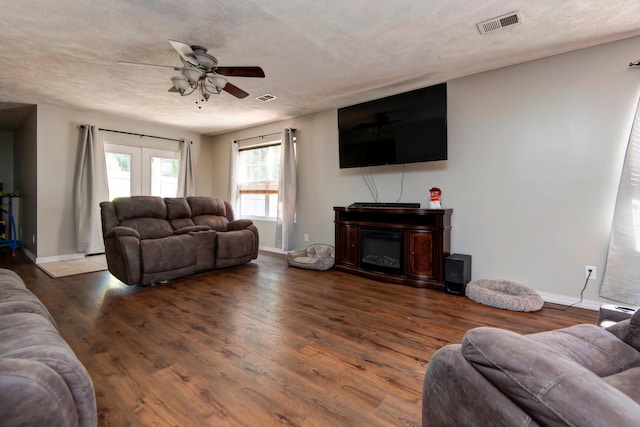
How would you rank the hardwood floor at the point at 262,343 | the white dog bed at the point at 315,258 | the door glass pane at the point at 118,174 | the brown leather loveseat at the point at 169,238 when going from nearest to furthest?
1. the hardwood floor at the point at 262,343
2. the brown leather loveseat at the point at 169,238
3. the white dog bed at the point at 315,258
4. the door glass pane at the point at 118,174

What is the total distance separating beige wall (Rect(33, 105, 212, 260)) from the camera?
4.67 m

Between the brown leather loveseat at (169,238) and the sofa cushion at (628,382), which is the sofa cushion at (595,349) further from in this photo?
the brown leather loveseat at (169,238)

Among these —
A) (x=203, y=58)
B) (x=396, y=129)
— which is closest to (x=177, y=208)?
(x=203, y=58)

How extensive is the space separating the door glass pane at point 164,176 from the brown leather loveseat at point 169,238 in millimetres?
1905

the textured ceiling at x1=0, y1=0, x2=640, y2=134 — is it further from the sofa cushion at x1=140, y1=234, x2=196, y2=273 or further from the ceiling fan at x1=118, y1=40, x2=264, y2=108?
the sofa cushion at x1=140, y1=234, x2=196, y2=273

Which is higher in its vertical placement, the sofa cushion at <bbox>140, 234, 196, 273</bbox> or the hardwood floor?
the sofa cushion at <bbox>140, 234, 196, 273</bbox>

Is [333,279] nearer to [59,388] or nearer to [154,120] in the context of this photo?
[59,388]

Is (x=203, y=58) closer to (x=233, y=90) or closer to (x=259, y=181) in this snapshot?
(x=233, y=90)

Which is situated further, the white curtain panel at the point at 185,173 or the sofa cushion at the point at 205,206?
the white curtain panel at the point at 185,173

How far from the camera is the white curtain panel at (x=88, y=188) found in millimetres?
4918

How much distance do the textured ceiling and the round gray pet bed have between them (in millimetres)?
2327

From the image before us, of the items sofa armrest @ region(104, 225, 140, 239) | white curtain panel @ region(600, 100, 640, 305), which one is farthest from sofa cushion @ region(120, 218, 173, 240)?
white curtain panel @ region(600, 100, 640, 305)

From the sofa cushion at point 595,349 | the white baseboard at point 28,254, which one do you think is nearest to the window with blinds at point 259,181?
the white baseboard at point 28,254

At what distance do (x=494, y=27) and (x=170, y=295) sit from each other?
12.9 feet
